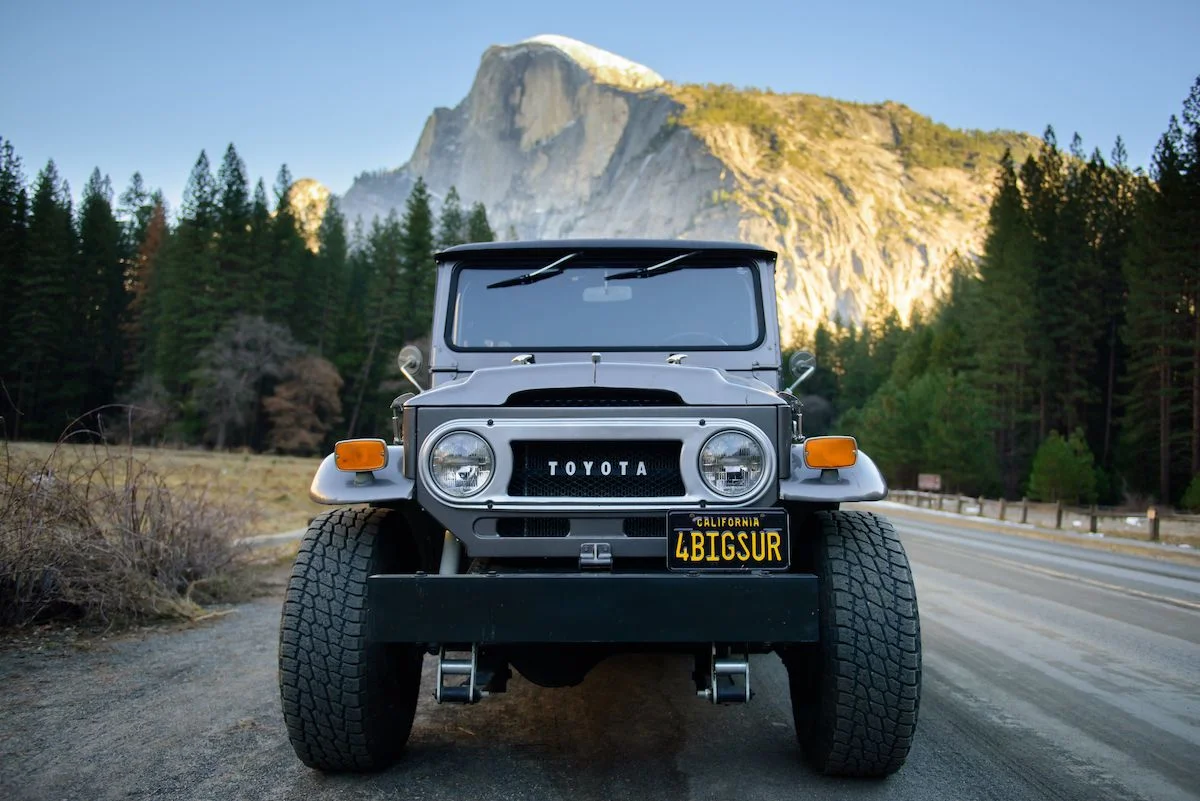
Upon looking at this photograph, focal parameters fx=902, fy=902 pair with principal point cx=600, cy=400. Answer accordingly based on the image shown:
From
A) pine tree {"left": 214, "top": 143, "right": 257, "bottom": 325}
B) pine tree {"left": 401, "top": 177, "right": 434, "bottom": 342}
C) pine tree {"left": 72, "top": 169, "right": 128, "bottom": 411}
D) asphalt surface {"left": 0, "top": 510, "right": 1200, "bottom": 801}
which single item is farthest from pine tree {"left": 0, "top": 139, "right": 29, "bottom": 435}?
asphalt surface {"left": 0, "top": 510, "right": 1200, "bottom": 801}

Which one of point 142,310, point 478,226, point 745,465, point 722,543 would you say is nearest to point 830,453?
point 745,465

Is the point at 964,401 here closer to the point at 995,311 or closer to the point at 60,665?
the point at 995,311

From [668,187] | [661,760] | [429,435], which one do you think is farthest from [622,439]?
[668,187]

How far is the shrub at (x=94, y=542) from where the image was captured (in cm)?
608

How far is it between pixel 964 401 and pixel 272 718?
178 ft

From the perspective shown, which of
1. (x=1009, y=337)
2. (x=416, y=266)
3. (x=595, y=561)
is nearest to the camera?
(x=595, y=561)

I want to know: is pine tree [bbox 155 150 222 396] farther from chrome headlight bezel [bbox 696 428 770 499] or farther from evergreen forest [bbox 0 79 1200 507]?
chrome headlight bezel [bbox 696 428 770 499]

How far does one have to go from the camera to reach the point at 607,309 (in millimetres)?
4789

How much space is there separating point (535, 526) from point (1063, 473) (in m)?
43.1

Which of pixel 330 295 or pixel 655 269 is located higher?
pixel 330 295

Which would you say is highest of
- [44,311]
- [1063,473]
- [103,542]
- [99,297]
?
[99,297]

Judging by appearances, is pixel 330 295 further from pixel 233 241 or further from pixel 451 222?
pixel 451 222

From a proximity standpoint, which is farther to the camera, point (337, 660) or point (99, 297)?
point (99, 297)

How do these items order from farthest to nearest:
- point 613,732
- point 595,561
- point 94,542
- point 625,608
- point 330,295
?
1. point 330,295
2. point 94,542
3. point 613,732
4. point 595,561
5. point 625,608
